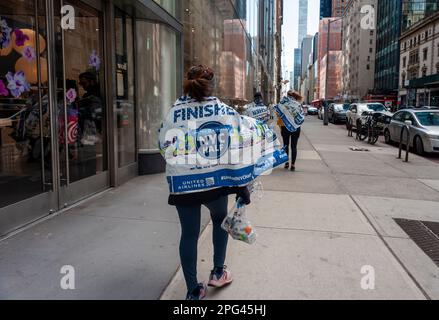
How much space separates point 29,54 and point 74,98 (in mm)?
1044

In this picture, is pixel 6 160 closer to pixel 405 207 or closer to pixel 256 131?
pixel 256 131

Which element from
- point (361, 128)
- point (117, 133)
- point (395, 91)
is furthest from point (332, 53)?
point (117, 133)

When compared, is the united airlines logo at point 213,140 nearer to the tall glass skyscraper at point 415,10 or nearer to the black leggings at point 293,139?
the black leggings at point 293,139

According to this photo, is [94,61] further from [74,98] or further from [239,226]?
[239,226]

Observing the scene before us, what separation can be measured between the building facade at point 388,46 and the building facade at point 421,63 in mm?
6981

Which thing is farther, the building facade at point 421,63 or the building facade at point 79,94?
the building facade at point 421,63

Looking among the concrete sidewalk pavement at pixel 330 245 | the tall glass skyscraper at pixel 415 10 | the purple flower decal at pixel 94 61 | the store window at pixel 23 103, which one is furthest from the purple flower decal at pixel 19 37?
the tall glass skyscraper at pixel 415 10

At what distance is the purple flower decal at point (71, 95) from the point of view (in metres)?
5.74

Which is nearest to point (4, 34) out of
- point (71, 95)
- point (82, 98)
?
point (71, 95)

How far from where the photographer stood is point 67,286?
321cm

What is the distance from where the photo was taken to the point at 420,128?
512 inches

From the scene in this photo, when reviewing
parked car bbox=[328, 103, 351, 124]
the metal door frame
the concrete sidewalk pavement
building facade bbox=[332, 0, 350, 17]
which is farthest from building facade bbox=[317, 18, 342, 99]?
the metal door frame
